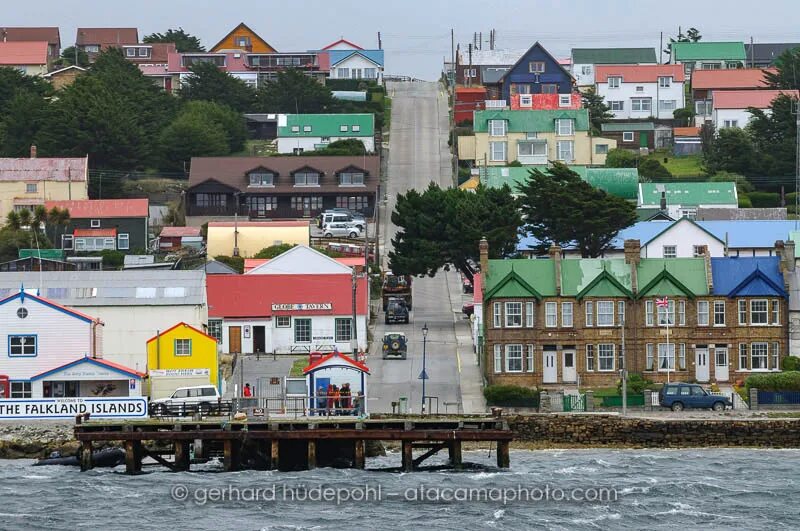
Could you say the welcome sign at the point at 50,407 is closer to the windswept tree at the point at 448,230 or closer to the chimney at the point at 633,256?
the chimney at the point at 633,256

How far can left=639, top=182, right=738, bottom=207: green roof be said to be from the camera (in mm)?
144500

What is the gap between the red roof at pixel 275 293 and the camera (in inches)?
4424

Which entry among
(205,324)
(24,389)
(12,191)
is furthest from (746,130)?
(24,389)

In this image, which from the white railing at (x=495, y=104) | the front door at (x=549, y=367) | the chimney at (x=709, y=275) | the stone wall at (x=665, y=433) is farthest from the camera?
the white railing at (x=495, y=104)

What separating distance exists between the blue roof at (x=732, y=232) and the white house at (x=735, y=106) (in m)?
48.1

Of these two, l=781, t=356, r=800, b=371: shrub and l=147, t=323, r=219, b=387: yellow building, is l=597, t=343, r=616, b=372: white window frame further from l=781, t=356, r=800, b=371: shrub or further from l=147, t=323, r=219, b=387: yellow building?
l=147, t=323, r=219, b=387: yellow building

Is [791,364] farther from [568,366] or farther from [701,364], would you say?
[568,366]

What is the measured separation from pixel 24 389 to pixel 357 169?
62.8 m

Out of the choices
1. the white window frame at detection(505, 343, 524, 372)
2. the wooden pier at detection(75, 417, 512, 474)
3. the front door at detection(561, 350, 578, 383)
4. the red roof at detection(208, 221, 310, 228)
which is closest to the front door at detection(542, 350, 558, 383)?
the front door at detection(561, 350, 578, 383)

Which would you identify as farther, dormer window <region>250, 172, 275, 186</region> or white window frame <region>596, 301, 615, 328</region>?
dormer window <region>250, 172, 275, 186</region>

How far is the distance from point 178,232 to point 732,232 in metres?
40.2

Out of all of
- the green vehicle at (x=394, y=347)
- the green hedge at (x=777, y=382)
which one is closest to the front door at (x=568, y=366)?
the green vehicle at (x=394, y=347)

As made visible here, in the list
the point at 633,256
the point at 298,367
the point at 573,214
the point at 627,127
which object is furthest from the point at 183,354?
the point at 627,127

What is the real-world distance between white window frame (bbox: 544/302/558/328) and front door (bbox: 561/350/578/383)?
1520 mm
